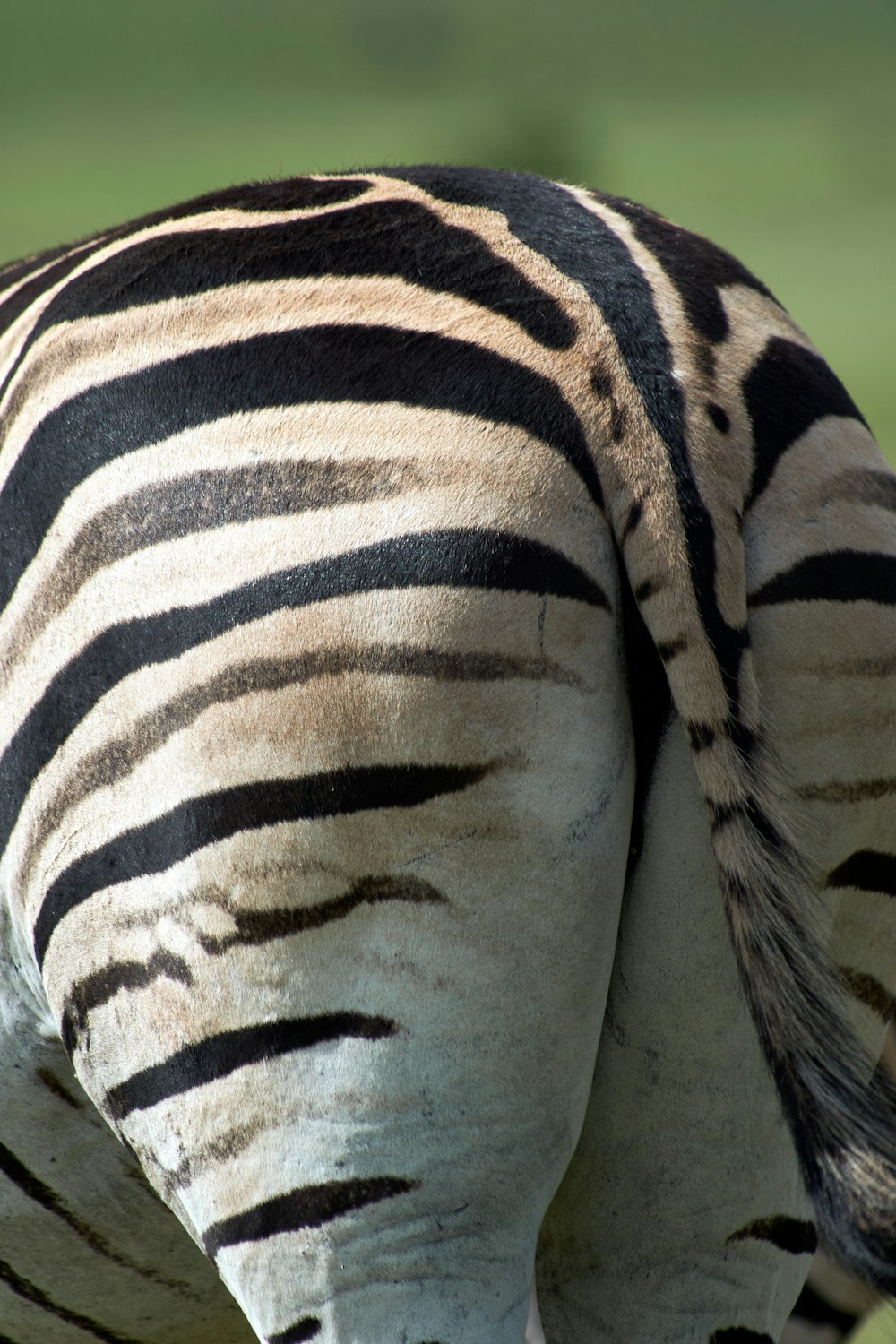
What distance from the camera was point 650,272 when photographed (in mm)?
1720

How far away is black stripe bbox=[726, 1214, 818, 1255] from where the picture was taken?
1710mm

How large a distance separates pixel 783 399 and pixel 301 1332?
1283mm

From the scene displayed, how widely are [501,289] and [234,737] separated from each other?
64 centimetres

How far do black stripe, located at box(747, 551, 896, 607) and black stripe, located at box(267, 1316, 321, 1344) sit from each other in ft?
3.26

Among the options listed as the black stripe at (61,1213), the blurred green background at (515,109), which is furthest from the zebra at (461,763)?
the blurred green background at (515,109)

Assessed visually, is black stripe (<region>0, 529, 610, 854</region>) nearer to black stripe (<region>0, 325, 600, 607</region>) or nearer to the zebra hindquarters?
the zebra hindquarters

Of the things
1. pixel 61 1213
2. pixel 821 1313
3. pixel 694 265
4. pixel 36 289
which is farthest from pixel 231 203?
pixel 821 1313

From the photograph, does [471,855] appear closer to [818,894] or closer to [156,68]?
[818,894]

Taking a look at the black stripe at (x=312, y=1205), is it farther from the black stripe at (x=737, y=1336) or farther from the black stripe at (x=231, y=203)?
the black stripe at (x=231, y=203)

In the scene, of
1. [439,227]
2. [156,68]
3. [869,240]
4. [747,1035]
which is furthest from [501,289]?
[156,68]

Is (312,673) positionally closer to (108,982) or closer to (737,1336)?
(108,982)

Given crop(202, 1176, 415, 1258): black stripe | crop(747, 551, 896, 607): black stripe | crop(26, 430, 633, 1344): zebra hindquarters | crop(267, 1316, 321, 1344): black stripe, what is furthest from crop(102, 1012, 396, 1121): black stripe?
crop(747, 551, 896, 607): black stripe

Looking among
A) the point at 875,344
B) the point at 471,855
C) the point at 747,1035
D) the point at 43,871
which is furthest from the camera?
the point at 875,344

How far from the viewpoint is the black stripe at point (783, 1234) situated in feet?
5.61
